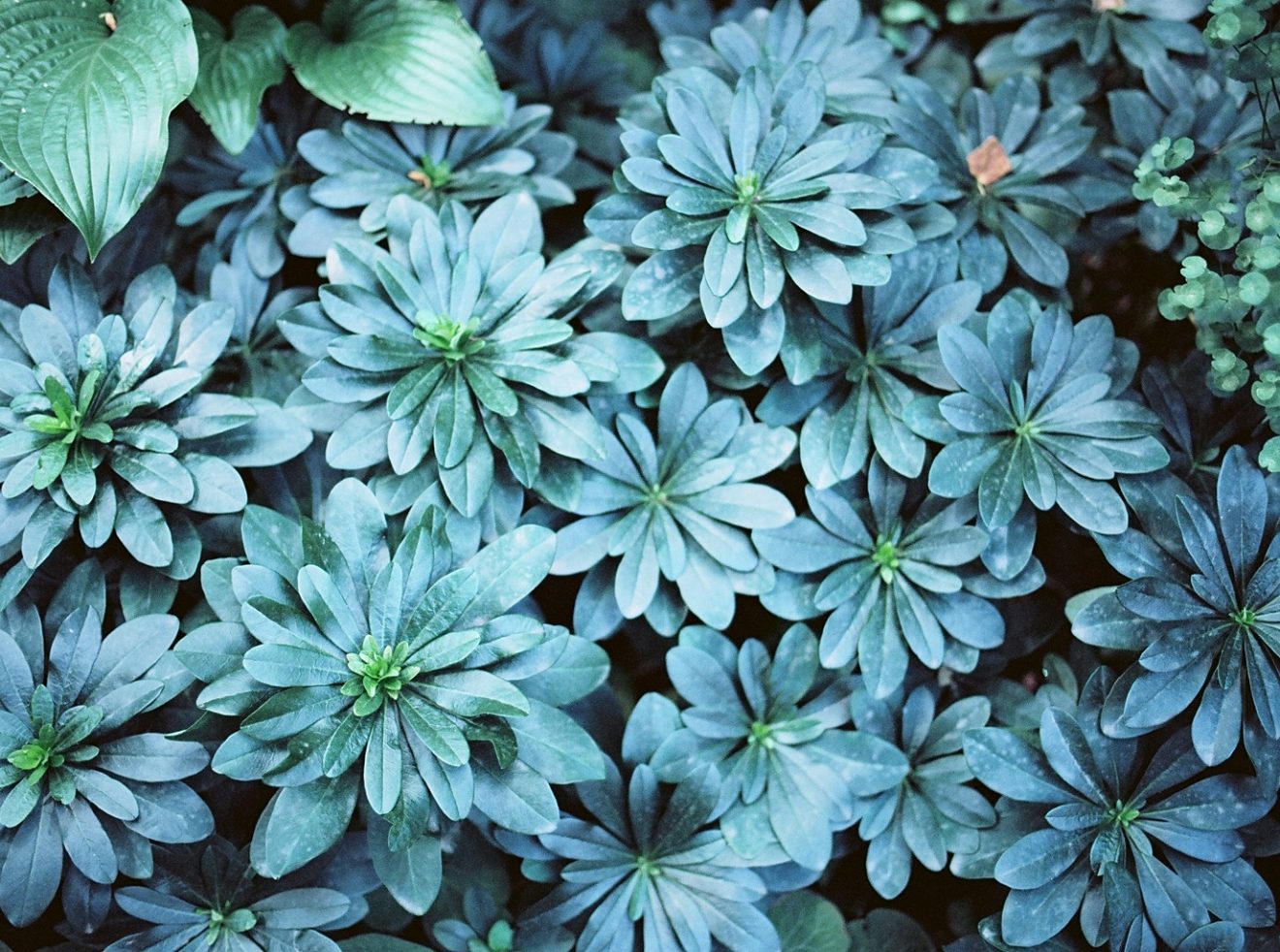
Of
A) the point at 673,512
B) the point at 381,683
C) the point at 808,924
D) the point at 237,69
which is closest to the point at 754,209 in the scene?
the point at 673,512

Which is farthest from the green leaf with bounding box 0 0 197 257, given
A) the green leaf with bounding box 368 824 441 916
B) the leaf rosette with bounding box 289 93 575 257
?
the green leaf with bounding box 368 824 441 916

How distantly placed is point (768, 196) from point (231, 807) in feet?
3.87

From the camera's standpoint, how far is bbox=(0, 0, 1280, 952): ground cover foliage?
1.34 meters

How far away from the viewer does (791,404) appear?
158cm

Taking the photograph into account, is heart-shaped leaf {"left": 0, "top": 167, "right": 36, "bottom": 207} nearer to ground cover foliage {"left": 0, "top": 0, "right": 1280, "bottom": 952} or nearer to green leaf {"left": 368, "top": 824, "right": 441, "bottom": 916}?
ground cover foliage {"left": 0, "top": 0, "right": 1280, "bottom": 952}

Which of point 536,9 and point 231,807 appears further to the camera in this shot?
point 536,9

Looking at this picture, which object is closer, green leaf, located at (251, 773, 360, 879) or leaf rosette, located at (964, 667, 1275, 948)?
green leaf, located at (251, 773, 360, 879)

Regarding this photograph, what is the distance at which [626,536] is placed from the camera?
59.2 inches

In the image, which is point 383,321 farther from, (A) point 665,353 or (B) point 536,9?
(B) point 536,9

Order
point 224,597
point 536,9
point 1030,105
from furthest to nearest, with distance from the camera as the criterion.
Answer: point 536,9 < point 1030,105 < point 224,597

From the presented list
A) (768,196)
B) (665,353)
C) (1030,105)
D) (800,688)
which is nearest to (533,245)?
(665,353)

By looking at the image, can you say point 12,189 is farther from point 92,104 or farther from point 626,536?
point 626,536

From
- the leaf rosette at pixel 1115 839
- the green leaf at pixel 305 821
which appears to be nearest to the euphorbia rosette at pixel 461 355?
the green leaf at pixel 305 821

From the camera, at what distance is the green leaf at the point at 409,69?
1685mm
